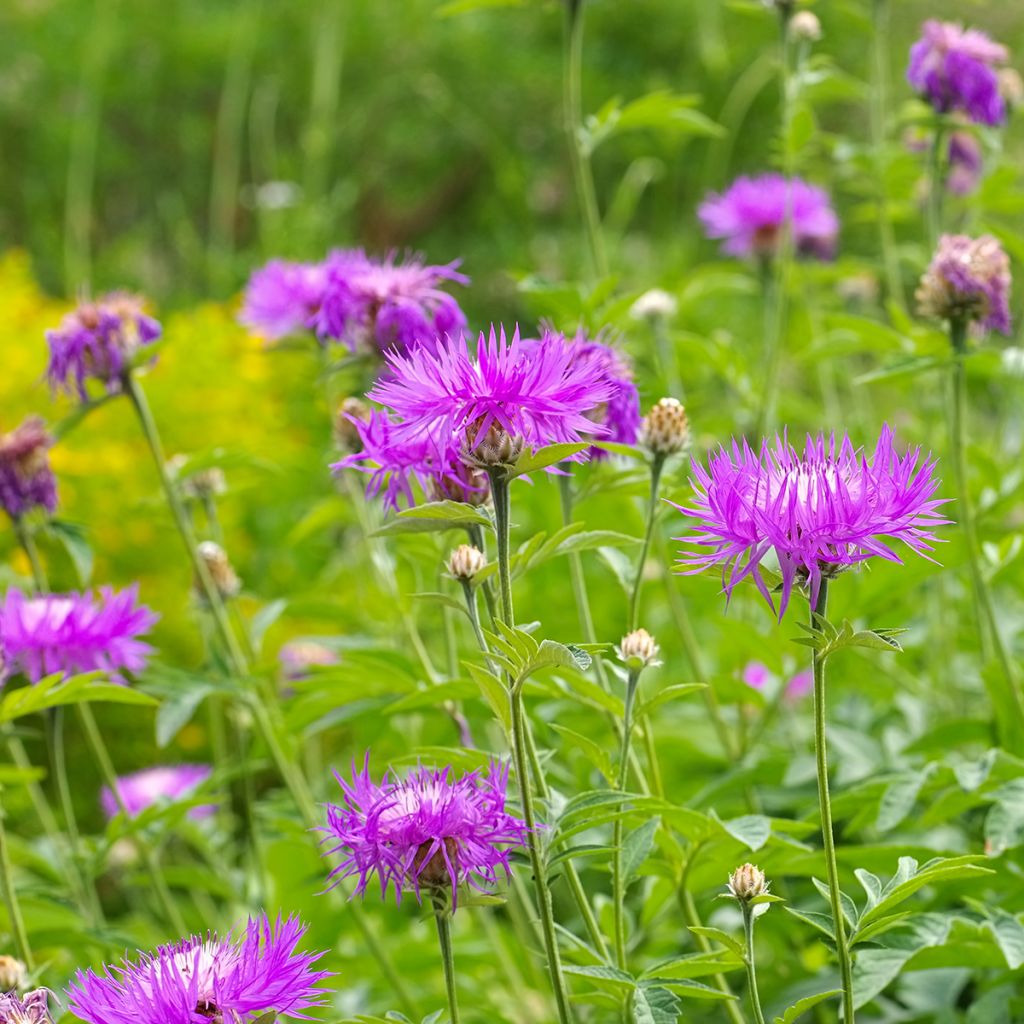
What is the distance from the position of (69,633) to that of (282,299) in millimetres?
496

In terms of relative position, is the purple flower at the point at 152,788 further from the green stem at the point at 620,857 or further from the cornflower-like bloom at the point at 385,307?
the green stem at the point at 620,857

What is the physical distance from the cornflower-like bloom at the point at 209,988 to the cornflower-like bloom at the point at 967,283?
3.08ft

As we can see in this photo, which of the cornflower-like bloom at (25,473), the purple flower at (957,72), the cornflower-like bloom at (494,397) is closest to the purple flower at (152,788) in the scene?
the cornflower-like bloom at (25,473)

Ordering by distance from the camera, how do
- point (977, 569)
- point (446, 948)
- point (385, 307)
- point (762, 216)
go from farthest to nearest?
point (762, 216), point (977, 569), point (385, 307), point (446, 948)

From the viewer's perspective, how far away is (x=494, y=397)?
94 centimetres

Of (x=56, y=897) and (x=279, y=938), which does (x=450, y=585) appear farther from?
(x=279, y=938)

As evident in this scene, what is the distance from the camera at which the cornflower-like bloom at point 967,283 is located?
145 cm

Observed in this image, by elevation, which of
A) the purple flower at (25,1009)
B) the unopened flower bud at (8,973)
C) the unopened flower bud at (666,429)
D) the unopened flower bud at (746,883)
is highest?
the unopened flower bud at (666,429)

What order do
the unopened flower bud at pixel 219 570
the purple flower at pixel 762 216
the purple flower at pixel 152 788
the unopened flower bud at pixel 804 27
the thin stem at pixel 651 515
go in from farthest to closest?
the purple flower at pixel 762 216 → the purple flower at pixel 152 788 → the unopened flower bud at pixel 804 27 → the unopened flower bud at pixel 219 570 → the thin stem at pixel 651 515

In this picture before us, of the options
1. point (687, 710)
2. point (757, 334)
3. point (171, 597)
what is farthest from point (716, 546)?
point (757, 334)

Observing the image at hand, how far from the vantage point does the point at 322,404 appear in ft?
7.56

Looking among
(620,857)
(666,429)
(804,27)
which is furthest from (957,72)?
(620,857)

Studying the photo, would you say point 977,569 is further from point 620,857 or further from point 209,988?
point 209,988

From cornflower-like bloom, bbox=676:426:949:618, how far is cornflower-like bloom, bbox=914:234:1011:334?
0.58 metres
